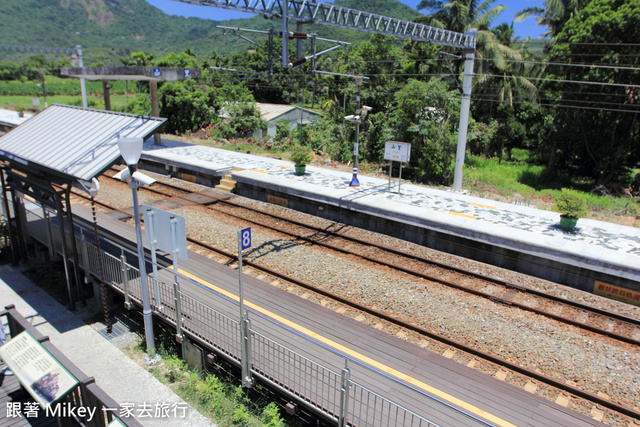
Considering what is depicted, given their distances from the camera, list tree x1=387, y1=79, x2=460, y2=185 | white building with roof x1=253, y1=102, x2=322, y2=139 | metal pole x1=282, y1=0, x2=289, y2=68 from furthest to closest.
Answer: white building with roof x1=253, y1=102, x2=322, y2=139
tree x1=387, y1=79, x2=460, y2=185
metal pole x1=282, y1=0, x2=289, y2=68

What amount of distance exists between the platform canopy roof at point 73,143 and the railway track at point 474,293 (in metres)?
4.30

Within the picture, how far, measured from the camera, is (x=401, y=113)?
67.8 ft

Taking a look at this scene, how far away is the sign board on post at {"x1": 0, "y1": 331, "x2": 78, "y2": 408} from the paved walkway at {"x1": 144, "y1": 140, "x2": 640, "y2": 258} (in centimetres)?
1094

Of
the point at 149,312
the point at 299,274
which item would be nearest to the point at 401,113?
the point at 299,274

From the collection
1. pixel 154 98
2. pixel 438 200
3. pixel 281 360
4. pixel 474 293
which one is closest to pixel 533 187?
pixel 438 200

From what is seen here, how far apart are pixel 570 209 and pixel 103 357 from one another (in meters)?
12.7

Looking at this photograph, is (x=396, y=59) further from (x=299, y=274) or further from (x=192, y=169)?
(x=299, y=274)

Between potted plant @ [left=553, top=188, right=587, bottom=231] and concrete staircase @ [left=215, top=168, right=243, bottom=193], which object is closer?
potted plant @ [left=553, top=188, right=587, bottom=231]

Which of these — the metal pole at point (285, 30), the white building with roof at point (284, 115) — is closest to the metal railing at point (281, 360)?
the metal pole at point (285, 30)

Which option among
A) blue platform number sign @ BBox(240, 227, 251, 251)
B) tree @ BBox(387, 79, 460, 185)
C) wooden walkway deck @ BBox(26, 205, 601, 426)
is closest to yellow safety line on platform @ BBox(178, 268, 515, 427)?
wooden walkway deck @ BBox(26, 205, 601, 426)

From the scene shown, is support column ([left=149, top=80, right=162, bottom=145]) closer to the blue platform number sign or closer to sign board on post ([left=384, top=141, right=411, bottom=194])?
sign board on post ([left=384, top=141, right=411, bottom=194])

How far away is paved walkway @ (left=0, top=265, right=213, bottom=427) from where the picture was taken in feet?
21.5

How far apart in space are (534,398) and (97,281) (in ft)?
28.5

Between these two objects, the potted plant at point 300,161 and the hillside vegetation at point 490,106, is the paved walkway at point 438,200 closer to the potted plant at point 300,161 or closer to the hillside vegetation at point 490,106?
the potted plant at point 300,161
